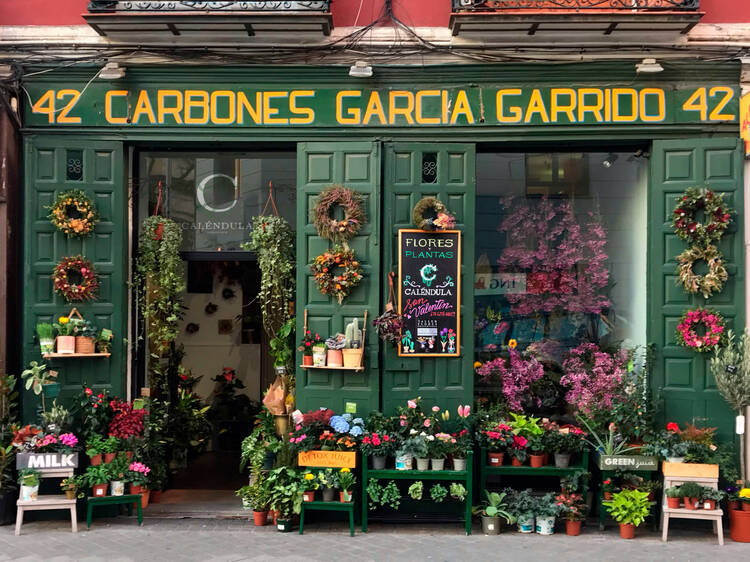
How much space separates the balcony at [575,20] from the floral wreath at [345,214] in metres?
2.11

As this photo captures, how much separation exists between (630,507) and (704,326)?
6.79ft

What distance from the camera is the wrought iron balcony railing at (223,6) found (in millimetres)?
7535

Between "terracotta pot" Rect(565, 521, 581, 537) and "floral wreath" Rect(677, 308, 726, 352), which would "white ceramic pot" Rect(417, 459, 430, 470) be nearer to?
"terracotta pot" Rect(565, 521, 581, 537)

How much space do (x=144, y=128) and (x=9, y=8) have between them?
198cm

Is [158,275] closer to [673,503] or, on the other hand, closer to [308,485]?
[308,485]

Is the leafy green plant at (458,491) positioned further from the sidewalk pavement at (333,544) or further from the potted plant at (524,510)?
the potted plant at (524,510)

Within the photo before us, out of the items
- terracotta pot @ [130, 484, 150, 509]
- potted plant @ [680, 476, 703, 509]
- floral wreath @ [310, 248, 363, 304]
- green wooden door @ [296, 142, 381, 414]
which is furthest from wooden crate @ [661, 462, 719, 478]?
terracotta pot @ [130, 484, 150, 509]

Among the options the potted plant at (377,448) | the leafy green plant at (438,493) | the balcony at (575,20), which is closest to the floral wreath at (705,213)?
the balcony at (575,20)

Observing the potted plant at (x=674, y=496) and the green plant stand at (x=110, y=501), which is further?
the green plant stand at (x=110, y=501)

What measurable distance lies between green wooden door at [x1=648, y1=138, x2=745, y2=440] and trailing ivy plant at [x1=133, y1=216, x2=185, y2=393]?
5.32 m

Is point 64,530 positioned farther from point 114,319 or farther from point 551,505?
point 551,505

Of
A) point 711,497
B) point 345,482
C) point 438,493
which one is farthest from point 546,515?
point 345,482

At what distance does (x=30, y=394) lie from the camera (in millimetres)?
7926

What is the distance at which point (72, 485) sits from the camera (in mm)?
7383
